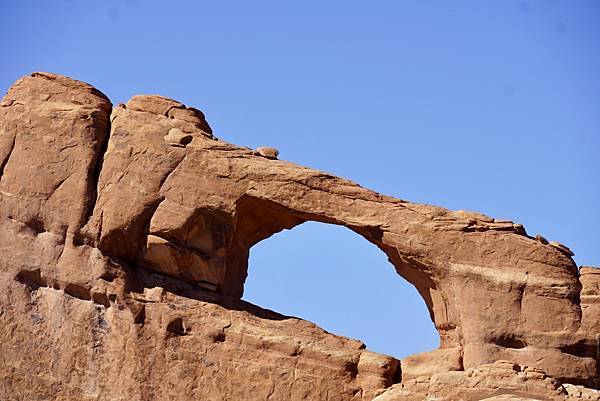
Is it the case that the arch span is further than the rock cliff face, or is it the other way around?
the arch span

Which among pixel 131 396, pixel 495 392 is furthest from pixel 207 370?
pixel 495 392

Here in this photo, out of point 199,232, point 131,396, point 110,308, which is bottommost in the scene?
point 131,396

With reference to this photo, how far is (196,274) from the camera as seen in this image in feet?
113

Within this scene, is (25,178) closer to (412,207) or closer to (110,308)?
(110,308)

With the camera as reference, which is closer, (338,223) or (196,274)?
(196,274)

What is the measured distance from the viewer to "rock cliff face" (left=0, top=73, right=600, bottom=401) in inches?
1281

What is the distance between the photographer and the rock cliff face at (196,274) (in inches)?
1281

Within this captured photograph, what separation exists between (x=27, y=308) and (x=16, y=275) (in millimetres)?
847

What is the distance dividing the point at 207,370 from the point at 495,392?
6791mm

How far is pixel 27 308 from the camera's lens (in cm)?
3269

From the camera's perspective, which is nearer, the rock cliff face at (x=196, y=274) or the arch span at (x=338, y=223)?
the rock cliff face at (x=196, y=274)

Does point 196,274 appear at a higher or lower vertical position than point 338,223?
lower

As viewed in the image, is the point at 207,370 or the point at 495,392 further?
the point at 207,370

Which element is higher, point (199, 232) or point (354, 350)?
point (199, 232)
